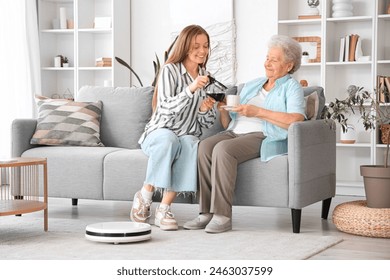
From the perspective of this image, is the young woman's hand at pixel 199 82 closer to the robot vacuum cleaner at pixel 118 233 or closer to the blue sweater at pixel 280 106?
the blue sweater at pixel 280 106

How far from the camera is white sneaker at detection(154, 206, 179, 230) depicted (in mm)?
4320

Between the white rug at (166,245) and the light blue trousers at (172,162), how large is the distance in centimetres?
27

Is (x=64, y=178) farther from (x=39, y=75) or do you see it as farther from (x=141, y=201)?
(x=39, y=75)

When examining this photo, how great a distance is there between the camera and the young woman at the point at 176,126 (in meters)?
4.32

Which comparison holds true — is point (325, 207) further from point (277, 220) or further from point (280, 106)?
point (280, 106)

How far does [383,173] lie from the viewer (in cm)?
434

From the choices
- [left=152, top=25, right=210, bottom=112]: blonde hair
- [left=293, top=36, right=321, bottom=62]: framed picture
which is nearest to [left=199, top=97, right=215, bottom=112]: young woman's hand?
[left=152, top=25, right=210, bottom=112]: blonde hair

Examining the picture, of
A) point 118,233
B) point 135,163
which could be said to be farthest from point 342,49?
point 118,233

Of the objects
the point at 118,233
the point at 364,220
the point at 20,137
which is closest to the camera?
the point at 118,233

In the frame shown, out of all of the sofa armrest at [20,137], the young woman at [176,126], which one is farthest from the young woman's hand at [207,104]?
the sofa armrest at [20,137]

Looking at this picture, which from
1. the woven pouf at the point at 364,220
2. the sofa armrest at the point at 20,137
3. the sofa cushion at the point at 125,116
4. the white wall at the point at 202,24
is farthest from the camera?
the white wall at the point at 202,24

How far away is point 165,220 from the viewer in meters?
4.33

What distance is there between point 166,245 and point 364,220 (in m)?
1.14
